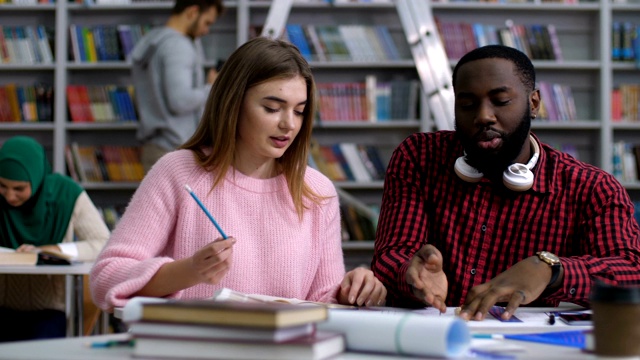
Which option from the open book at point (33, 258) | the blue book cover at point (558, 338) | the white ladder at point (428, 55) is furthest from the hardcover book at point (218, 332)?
the white ladder at point (428, 55)

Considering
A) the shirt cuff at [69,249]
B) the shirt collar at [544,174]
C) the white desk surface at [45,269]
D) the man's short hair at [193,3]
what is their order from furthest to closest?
the man's short hair at [193,3] → the shirt cuff at [69,249] → the white desk surface at [45,269] → the shirt collar at [544,174]

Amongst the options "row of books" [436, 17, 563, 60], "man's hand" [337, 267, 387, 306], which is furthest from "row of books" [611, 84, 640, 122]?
"man's hand" [337, 267, 387, 306]

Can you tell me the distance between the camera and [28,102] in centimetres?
507

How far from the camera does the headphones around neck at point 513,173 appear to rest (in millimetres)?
1770

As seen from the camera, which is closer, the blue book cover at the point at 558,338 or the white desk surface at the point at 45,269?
the blue book cover at the point at 558,338

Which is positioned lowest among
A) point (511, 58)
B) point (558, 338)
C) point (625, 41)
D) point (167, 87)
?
point (558, 338)

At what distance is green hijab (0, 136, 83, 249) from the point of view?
3.26 metres

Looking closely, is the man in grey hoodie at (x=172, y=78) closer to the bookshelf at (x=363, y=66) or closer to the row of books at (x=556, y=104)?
the bookshelf at (x=363, y=66)


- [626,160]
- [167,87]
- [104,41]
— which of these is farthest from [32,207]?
[626,160]

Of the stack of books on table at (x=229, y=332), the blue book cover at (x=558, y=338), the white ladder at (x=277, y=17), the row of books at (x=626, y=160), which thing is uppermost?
the white ladder at (x=277, y=17)

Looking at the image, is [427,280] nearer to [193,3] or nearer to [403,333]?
[403,333]

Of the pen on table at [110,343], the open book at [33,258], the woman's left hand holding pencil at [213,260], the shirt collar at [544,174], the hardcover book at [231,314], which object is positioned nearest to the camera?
the hardcover book at [231,314]

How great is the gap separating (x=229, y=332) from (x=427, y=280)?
0.68 metres

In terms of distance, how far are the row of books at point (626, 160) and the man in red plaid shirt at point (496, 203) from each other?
3.28 meters
